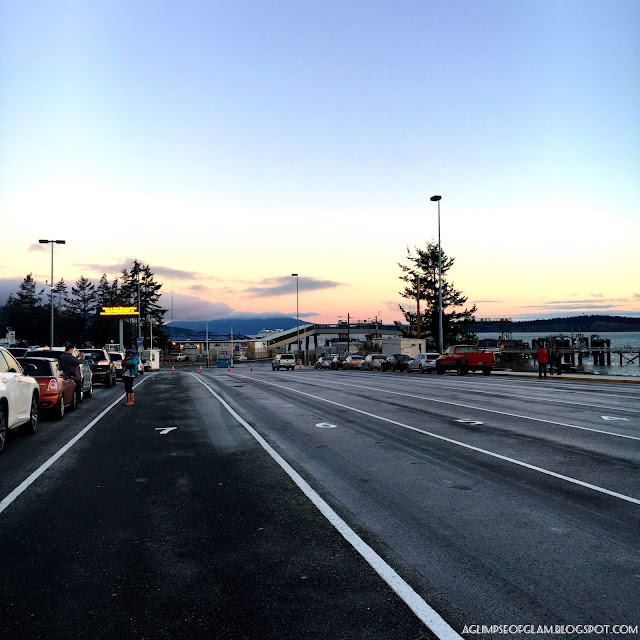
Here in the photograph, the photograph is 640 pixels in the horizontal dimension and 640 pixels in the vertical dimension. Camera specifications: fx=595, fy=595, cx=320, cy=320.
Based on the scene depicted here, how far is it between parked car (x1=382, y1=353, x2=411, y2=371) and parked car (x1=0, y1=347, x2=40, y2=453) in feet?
126

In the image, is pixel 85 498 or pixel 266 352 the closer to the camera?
pixel 85 498

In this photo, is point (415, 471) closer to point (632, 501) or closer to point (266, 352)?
point (632, 501)

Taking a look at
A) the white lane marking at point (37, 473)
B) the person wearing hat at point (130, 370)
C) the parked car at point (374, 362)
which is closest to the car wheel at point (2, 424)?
the white lane marking at point (37, 473)

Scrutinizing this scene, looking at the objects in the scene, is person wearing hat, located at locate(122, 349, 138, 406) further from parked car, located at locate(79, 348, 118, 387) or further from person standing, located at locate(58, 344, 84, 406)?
parked car, located at locate(79, 348, 118, 387)

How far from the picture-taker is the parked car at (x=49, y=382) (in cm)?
1493

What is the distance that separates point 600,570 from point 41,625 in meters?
4.13

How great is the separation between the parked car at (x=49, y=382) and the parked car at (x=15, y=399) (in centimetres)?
193

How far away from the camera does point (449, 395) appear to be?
847 inches

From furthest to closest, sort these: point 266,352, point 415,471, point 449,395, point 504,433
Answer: point 266,352, point 449,395, point 504,433, point 415,471

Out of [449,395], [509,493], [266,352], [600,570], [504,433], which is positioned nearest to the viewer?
[600,570]

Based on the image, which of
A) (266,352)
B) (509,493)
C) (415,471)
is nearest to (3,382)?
(415,471)

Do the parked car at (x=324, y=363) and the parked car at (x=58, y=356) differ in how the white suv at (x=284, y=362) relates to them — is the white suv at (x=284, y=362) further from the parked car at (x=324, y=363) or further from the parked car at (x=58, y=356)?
the parked car at (x=58, y=356)

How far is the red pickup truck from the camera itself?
37625 millimetres

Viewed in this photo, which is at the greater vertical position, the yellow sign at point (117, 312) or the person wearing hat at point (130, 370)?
the yellow sign at point (117, 312)
